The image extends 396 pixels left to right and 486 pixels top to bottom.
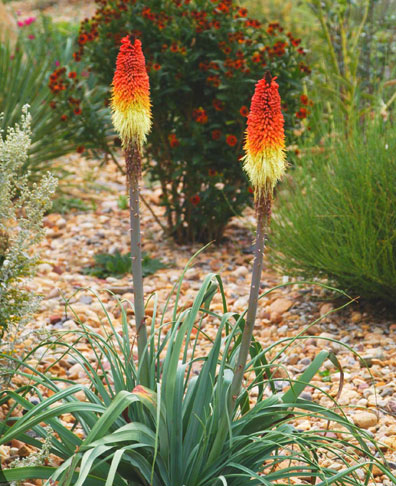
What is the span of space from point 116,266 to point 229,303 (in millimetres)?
933

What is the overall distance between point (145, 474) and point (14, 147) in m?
1.21

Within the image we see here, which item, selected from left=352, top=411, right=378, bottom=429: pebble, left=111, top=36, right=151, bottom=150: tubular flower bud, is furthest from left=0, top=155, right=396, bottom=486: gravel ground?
left=111, top=36, right=151, bottom=150: tubular flower bud

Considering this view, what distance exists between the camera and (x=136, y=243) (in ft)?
6.36

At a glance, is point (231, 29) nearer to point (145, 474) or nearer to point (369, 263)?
point (369, 263)

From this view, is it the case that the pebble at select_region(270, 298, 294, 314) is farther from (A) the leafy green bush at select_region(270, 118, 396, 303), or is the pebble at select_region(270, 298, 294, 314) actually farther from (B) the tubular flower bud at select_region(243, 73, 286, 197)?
(B) the tubular flower bud at select_region(243, 73, 286, 197)

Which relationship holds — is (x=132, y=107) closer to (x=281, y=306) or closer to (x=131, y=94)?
(x=131, y=94)

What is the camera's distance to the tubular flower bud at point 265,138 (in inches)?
66.4

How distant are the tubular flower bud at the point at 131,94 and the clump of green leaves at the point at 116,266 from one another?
2750mm

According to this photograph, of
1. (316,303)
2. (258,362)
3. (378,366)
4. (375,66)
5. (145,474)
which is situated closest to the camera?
(145,474)

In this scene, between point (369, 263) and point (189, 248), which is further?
point (189, 248)

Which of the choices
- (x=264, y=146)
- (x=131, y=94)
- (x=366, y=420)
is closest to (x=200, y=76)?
(x=366, y=420)

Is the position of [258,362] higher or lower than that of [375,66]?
lower

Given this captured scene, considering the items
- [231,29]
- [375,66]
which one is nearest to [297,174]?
[231,29]

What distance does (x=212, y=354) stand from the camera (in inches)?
80.9
